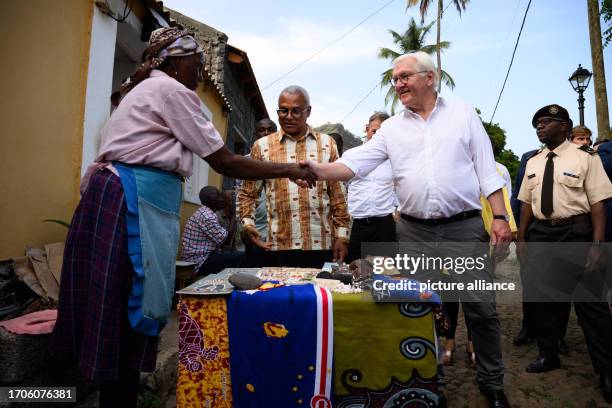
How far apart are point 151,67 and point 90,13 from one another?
264 centimetres

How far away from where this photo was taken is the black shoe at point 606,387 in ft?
9.18

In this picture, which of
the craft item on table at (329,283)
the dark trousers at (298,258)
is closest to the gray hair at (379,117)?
the dark trousers at (298,258)

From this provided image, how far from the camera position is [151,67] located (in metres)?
1.92

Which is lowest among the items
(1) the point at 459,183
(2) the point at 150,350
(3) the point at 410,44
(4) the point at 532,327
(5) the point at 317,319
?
(4) the point at 532,327

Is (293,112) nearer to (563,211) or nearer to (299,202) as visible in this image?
(299,202)

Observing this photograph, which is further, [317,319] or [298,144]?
[298,144]

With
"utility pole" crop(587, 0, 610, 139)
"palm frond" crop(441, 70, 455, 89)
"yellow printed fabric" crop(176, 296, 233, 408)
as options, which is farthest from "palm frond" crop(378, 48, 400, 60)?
"yellow printed fabric" crop(176, 296, 233, 408)

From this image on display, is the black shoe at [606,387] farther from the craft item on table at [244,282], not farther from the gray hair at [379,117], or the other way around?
the gray hair at [379,117]

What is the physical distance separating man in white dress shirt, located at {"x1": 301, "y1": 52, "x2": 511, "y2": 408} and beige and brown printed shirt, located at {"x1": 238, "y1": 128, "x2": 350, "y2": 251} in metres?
0.29

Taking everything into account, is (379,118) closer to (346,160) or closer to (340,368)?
(346,160)

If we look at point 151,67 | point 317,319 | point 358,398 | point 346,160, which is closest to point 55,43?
point 151,67

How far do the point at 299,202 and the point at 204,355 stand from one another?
4.18 feet

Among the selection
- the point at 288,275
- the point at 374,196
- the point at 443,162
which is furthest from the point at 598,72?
the point at 288,275

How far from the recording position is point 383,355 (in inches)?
74.3
